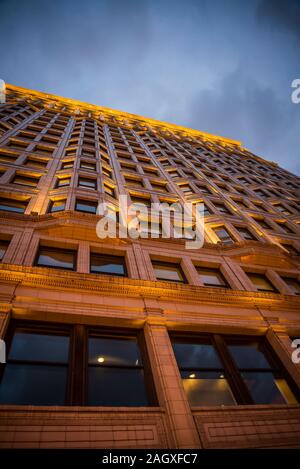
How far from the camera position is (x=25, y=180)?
19.2 m

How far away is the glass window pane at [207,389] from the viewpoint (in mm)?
8188

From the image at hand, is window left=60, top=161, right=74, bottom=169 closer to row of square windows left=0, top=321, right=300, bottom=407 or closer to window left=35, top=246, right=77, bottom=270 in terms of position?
window left=35, top=246, right=77, bottom=270

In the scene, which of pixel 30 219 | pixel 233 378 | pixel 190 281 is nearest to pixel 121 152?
pixel 30 219

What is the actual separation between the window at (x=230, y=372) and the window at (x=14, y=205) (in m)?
10.9

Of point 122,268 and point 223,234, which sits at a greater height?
point 223,234

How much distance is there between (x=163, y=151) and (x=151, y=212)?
19.2 meters

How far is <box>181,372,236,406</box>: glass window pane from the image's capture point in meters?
8.19

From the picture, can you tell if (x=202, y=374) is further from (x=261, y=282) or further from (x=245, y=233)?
(x=245, y=233)

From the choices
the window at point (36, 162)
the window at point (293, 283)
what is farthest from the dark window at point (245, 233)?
the window at point (36, 162)

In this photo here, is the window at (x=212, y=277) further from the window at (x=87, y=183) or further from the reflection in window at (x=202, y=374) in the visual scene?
the window at (x=87, y=183)

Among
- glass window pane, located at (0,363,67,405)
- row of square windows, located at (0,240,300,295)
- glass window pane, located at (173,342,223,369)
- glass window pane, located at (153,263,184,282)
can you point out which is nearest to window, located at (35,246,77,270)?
row of square windows, located at (0,240,300,295)

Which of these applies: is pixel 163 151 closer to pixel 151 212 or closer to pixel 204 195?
pixel 204 195

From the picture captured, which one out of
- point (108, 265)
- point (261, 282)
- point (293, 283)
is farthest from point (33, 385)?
point (293, 283)

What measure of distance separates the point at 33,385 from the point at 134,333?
3.30 meters
